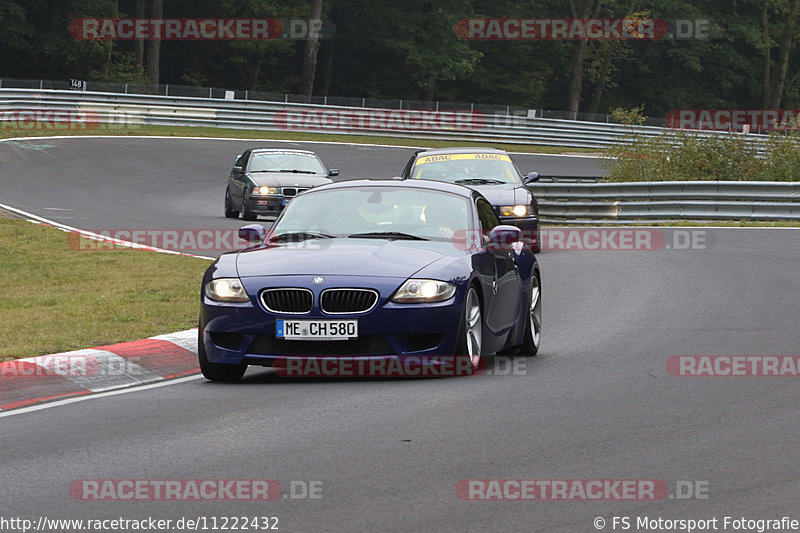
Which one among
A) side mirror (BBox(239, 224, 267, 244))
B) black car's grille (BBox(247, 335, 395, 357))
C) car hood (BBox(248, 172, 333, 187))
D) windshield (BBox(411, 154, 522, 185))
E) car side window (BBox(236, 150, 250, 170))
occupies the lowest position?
car hood (BBox(248, 172, 333, 187))

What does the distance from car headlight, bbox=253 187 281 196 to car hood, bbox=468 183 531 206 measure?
261 inches

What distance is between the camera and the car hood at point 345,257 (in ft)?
30.1

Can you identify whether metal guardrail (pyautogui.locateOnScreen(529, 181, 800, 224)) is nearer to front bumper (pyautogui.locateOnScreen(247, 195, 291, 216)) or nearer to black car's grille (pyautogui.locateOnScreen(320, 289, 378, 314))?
front bumper (pyautogui.locateOnScreen(247, 195, 291, 216))

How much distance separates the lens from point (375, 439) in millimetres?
7137

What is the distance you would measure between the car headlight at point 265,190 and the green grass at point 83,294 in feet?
19.6

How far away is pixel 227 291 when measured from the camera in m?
9.24

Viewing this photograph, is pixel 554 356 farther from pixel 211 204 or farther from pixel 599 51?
pixel 599 51

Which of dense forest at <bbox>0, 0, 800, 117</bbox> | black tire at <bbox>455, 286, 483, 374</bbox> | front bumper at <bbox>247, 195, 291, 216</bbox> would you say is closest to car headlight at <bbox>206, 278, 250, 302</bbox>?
black tire at <bbox>455, 286, 483, 374</bbox>

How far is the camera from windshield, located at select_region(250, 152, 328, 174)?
27.2 m

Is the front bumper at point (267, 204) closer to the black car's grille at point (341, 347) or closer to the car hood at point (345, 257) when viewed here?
the car hood at point (345, 257)

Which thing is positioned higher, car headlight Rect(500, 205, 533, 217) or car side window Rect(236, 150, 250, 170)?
car headlight Rect(500, 205, 533, 217)

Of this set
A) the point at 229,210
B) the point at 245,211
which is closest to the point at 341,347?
the point at 245,211

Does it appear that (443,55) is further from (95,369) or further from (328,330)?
(328,330)

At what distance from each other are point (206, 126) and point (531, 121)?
14.0m
